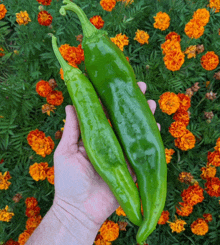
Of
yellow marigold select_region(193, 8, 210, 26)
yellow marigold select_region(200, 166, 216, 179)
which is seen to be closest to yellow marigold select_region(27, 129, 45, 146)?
yellow marigold select_region(200, 166, 216, 179)

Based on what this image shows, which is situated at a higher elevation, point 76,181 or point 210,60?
point 210,60

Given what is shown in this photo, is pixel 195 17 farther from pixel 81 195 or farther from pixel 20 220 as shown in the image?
pixel 20 220

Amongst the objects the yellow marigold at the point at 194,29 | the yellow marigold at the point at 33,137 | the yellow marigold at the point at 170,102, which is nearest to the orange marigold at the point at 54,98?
the yellow marigold at the point at 33,137

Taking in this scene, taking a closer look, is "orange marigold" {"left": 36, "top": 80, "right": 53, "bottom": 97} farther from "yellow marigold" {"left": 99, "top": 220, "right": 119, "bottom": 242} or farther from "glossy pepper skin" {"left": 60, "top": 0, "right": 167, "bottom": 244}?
"yellow marigold" {"left": 99, "top": 220, "right": 119, "bottom": 242}

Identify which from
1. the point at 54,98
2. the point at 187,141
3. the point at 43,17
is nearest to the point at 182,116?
the point at 187,141

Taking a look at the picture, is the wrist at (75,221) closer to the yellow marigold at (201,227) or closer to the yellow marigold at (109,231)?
the yellow marigold at (109,231)

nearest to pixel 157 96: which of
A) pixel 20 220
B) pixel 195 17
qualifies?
pixel 195 17

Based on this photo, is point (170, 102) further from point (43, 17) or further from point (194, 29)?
point (43, 17)
